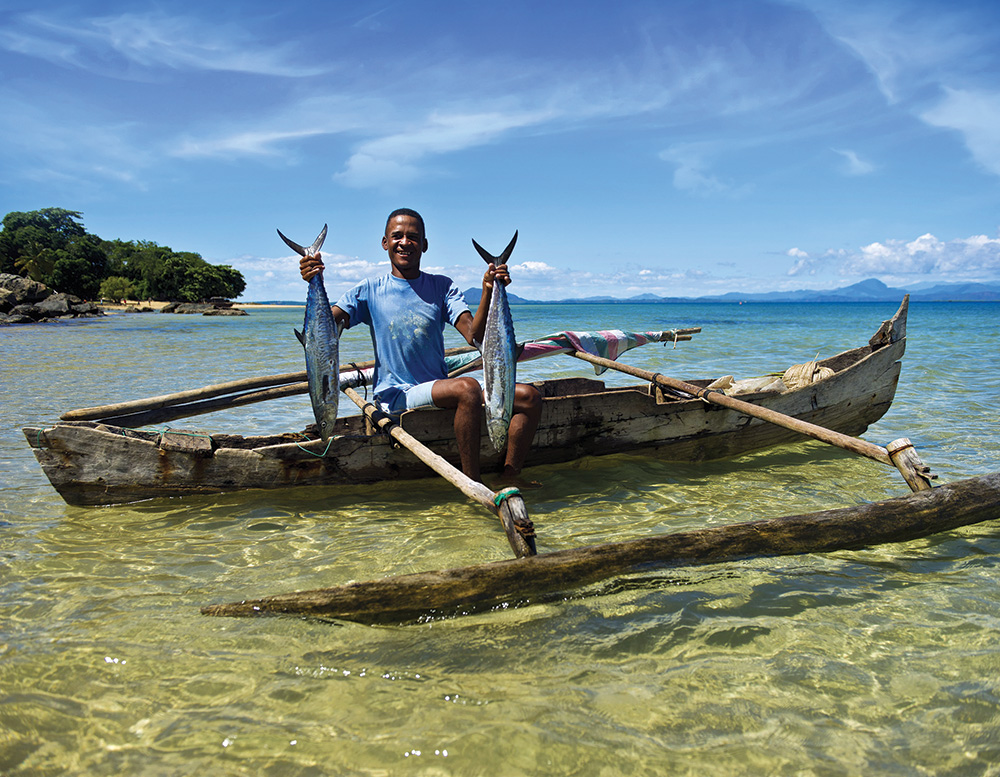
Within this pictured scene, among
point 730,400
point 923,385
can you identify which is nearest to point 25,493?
point 730,400

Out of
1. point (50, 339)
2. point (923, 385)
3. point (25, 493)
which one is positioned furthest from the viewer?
point (50, 339)

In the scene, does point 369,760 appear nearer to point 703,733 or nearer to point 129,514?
point 703,733

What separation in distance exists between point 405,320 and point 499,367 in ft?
4.17

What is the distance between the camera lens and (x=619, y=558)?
3.33 m

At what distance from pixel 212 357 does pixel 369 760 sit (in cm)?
1962

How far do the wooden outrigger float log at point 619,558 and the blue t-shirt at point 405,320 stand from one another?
2.25 m

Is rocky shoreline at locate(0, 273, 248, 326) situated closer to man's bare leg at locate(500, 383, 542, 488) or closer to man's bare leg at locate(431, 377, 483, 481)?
man's bare leg at locate(431, 377, 483, 481)

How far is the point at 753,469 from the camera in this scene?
637 cm

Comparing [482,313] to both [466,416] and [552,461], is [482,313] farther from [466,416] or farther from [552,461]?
[552,461]

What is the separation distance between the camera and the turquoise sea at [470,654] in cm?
229

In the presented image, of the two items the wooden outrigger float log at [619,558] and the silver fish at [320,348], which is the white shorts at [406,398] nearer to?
the silver fish at [320,348]

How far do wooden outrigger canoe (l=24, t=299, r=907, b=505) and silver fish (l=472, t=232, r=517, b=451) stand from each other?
1096 millimetres

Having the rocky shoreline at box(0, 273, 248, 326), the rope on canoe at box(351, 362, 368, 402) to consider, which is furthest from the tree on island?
the rope on canoe at box(351, 362, 368, 402)

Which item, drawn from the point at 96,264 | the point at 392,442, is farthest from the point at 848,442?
the point at 96,264
